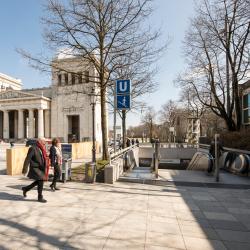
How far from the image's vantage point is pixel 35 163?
6.73 meters

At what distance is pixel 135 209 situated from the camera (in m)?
6.31

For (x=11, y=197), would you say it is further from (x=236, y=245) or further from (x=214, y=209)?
(x=236, y=245)

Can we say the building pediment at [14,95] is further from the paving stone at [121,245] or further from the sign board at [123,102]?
the paving stone at [121,245]

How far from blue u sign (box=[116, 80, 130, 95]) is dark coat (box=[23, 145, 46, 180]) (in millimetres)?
4197

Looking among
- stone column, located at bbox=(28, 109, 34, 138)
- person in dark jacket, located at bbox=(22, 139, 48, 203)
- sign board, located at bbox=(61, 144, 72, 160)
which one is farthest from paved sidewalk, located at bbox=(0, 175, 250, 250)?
stone column, located at bbox=(28, 109, 34, 138)

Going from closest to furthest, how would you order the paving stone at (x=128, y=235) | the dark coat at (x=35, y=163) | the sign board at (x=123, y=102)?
the paving stone at (x=128, y=235) < the dark coat at (x=35, y=163) < the sign board at (x=123, y=102)

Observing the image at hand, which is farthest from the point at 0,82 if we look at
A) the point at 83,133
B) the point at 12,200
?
the point at 12,200

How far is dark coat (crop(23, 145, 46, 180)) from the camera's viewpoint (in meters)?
6.67

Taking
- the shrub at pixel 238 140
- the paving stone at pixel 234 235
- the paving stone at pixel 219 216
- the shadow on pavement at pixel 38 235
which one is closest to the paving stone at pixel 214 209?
the paving stone at pixel 219 216

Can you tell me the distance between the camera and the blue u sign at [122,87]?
970cm

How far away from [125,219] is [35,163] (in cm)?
285

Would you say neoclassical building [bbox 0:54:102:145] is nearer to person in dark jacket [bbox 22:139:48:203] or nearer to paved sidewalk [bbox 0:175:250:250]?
paved sidewalk [bbox 0:175:250:250]

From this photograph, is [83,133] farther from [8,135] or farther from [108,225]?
[108,225]

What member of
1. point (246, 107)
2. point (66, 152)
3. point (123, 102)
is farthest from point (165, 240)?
point (246, 107)
